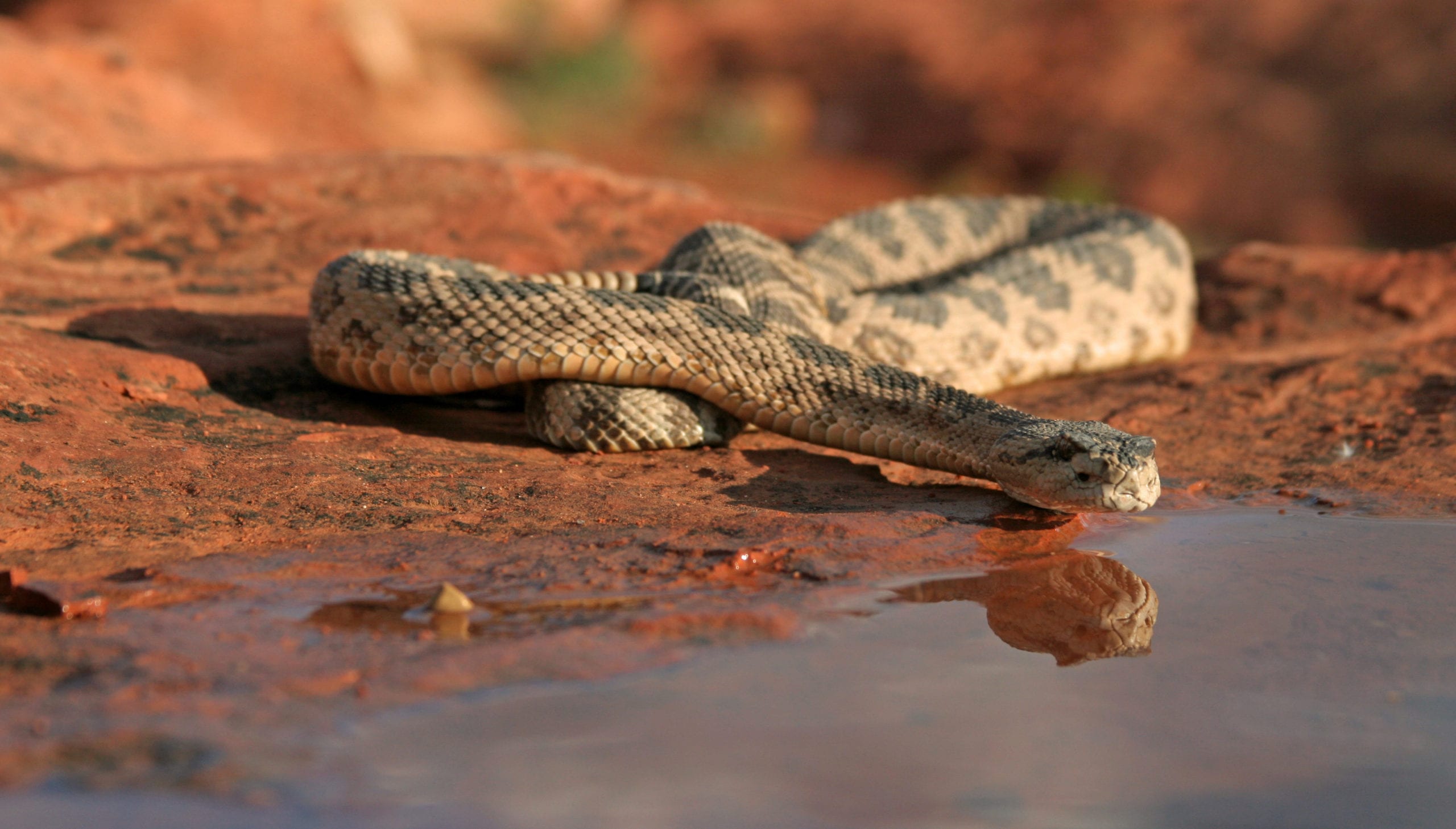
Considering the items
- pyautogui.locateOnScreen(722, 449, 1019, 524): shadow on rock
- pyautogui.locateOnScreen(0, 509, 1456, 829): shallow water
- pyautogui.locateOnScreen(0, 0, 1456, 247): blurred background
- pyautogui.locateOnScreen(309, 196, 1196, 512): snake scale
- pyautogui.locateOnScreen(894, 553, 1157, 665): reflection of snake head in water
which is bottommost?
pyautogui.locateOnScreen(0, 509, 1456, 829): shallow water

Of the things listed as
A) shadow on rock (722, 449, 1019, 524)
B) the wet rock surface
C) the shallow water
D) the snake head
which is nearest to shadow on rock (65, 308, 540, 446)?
the wet rock surface

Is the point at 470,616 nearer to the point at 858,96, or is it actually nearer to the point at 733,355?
the point at 733,355

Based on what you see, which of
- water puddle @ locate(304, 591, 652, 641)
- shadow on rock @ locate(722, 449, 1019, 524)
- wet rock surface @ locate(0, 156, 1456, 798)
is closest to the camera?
wet rock surface @ locate(0, 156, 1456, 798)

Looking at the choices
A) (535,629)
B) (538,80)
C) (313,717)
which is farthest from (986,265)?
(538,80)

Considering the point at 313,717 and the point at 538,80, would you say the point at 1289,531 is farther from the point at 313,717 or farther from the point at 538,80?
the point at 538,80

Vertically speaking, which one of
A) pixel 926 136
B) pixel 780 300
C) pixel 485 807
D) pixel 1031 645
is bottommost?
pixel 485 807

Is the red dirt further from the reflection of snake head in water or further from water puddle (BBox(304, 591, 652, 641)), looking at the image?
the reflection of snake head in water

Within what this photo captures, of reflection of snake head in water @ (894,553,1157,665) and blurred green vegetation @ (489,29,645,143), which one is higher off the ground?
blurred green vegetation @ (489,29,645,143)

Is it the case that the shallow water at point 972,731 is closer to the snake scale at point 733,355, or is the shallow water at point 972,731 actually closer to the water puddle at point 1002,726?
the water puddle at point 1002,726
